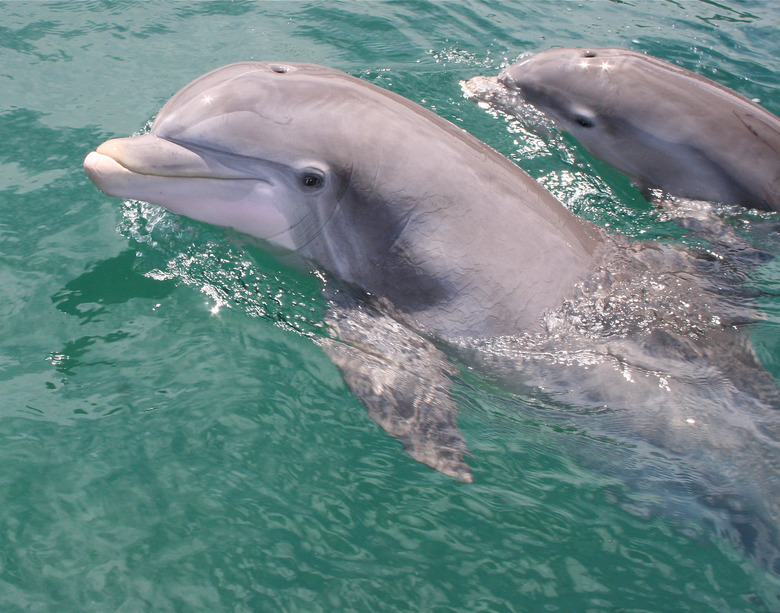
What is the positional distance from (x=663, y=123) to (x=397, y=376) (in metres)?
4.13

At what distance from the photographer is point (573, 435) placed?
504 cm

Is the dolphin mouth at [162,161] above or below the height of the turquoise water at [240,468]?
above

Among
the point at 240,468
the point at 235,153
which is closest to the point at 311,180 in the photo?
the point at 235,153

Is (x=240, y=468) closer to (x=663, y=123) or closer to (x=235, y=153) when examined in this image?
(x=235, y=153)

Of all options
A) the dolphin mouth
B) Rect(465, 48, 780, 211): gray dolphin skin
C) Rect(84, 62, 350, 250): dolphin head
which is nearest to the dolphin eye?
Rect(84, 62, 350, 250): dolphin head

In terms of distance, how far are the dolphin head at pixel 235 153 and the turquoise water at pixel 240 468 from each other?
25.4 inches

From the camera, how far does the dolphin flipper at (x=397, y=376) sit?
4.89 meters

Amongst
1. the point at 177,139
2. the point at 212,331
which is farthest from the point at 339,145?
the point at 212,331

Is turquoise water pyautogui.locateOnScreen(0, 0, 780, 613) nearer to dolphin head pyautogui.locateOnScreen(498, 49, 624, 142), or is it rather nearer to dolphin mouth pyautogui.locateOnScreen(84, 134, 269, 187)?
dolphin mouth pyautogui.locateOnScreen(84, 134, 269, 187)

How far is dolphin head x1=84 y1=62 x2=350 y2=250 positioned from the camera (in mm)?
4879

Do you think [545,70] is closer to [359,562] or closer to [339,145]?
[339,145]

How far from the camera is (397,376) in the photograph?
5.16 metres

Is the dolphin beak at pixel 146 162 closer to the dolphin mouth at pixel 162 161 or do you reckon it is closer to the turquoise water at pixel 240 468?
the dolphin mouth at pixel 162 161

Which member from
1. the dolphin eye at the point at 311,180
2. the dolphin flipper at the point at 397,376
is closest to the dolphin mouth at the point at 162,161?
the dolphin eye at the point at 311,180
